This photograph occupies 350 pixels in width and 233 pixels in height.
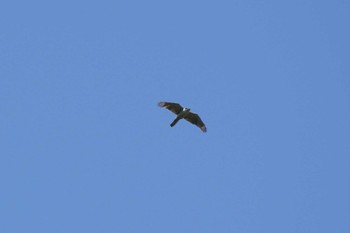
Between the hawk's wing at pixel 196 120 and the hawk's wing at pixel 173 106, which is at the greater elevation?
the hawk's wing at pixel 196 120

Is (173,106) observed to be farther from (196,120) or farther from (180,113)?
(196,120)

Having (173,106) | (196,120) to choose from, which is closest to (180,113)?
(173,106)

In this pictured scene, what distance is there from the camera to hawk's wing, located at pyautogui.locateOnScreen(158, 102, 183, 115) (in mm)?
57688

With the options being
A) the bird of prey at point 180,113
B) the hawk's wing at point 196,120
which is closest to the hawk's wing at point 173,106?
the bird of prey at point 180,113

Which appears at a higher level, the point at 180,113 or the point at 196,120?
the point at 196,120

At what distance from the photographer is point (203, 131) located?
2314 inches

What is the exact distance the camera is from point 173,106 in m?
57.8

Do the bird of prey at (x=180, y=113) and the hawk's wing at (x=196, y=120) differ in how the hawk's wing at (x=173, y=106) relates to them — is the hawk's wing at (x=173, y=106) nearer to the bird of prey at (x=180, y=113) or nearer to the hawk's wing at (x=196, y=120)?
the bird of prey at (x=180, y=113)

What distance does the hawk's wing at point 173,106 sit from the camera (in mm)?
57688

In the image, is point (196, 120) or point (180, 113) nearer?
point (180, 113)

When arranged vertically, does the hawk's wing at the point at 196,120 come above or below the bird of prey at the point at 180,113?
above

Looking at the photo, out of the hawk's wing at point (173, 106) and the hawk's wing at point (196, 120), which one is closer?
the hawk's wing at point (173, 106)

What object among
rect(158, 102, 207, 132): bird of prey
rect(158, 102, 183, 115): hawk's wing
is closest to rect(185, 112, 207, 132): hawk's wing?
rect(158, 102, 207, 132): bird of prey

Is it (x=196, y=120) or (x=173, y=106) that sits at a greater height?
(x=196, y=120)
